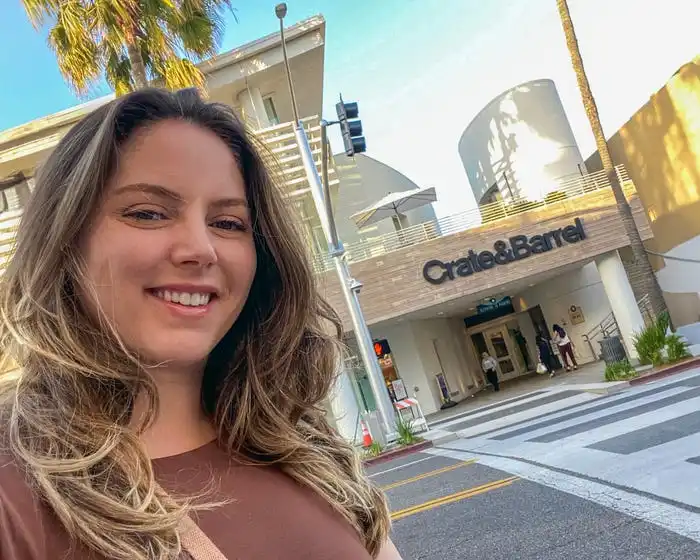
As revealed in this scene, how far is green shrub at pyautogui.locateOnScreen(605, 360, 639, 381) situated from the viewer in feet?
42.1

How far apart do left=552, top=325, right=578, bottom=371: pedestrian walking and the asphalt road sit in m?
12.7

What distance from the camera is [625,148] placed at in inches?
970

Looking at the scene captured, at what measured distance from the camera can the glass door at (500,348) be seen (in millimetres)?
26688

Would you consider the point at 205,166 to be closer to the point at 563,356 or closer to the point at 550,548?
the point at 550,548

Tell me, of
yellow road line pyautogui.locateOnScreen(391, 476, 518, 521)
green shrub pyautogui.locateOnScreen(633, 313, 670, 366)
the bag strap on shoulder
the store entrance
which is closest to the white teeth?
the bag strap on shoulder

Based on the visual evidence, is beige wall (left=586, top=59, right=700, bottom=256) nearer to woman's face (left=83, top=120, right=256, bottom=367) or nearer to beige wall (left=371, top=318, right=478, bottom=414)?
beige wall (left=371, top=318, right=478, bottom=414)

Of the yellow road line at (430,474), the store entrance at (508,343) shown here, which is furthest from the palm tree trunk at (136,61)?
the store entrance at (508,343)

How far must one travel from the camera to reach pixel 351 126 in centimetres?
1012

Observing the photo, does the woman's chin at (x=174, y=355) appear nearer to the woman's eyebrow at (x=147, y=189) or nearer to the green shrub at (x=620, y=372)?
the woman's eyebrow at (x=147, y=189)

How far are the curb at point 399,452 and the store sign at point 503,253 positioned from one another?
6084 millimetres

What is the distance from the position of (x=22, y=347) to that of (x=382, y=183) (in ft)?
82.5

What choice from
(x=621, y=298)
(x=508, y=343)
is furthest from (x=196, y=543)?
(x=508, y=343)

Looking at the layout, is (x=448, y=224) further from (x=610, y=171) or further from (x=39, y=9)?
(x=39, y=9)

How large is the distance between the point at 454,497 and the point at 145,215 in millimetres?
6005
